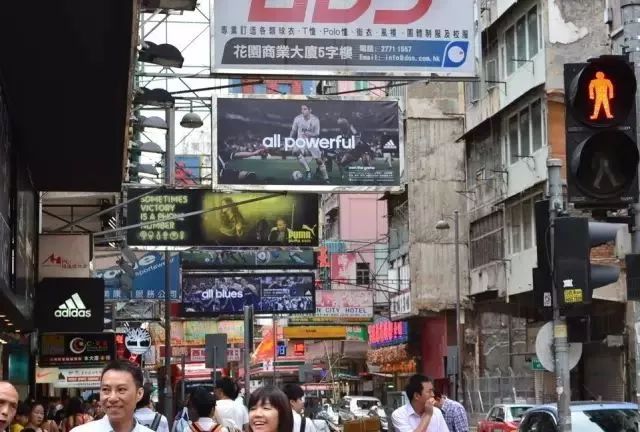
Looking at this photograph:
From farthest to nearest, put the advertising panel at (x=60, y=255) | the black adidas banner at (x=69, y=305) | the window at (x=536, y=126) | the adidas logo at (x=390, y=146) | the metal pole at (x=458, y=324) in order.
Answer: the metal pole at (x=458, y=324) → the window at (x=536, y=126) → the adidas logo at (x=390, y=146) → the advertising panel at (x=60, y=255) → the black adidas banner at (x=69, y=305)

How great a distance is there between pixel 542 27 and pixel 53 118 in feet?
75.2

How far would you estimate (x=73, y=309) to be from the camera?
1989cm

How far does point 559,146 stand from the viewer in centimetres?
3322

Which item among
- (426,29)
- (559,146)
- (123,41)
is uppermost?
(559,146)

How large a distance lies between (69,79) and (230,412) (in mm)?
4120

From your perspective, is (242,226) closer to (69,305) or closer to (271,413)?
(69,305)

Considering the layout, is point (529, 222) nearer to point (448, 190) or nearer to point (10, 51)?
point (448, 190)

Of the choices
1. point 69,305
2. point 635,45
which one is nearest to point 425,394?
point 635,45

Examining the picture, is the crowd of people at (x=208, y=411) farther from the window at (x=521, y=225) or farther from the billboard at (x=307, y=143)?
the window at (x=521, y=225)

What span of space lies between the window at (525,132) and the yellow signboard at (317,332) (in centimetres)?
2234

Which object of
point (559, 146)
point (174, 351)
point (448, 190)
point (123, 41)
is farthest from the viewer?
point (174, 351)

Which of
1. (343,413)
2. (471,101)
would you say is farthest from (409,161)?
(343,413)

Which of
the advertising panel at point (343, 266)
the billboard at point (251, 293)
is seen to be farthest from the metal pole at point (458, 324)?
the advertising panel at point (343, 266)

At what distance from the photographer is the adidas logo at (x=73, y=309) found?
19.8 m
